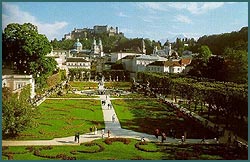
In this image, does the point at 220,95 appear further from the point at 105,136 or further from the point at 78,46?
the point at 78,46

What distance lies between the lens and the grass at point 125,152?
15.1 metres

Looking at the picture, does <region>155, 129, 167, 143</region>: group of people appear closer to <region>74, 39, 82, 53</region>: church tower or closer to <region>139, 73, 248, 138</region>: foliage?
<region>139, 73, 248, 138</region>: foliage

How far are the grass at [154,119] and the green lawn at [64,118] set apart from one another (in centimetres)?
165

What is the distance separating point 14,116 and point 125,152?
5825 mm

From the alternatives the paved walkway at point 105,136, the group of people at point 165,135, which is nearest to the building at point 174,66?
the paved walkway at point 105,136

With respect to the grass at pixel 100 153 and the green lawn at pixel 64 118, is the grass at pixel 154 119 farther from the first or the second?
the grass at pixel 100 153

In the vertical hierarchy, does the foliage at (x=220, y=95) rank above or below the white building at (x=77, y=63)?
below

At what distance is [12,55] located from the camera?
101 ft

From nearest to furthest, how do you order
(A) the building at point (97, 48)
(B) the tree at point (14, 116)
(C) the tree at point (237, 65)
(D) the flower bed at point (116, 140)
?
(D) the flower bed at point (116, 140)
(B) the tree at point (14, 116)
(C) the tree at point (237, 65)
(A) the building at point (97, 48)

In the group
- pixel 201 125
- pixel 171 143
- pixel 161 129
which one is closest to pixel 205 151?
pixel 171 143

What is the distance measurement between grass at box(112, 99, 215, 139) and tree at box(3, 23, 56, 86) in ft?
24.0

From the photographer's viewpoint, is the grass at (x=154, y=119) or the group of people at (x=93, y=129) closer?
the group of people at (x=93, y=129)

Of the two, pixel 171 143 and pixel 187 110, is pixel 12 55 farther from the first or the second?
pixel 171 143

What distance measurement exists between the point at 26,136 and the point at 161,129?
699 centimetres
